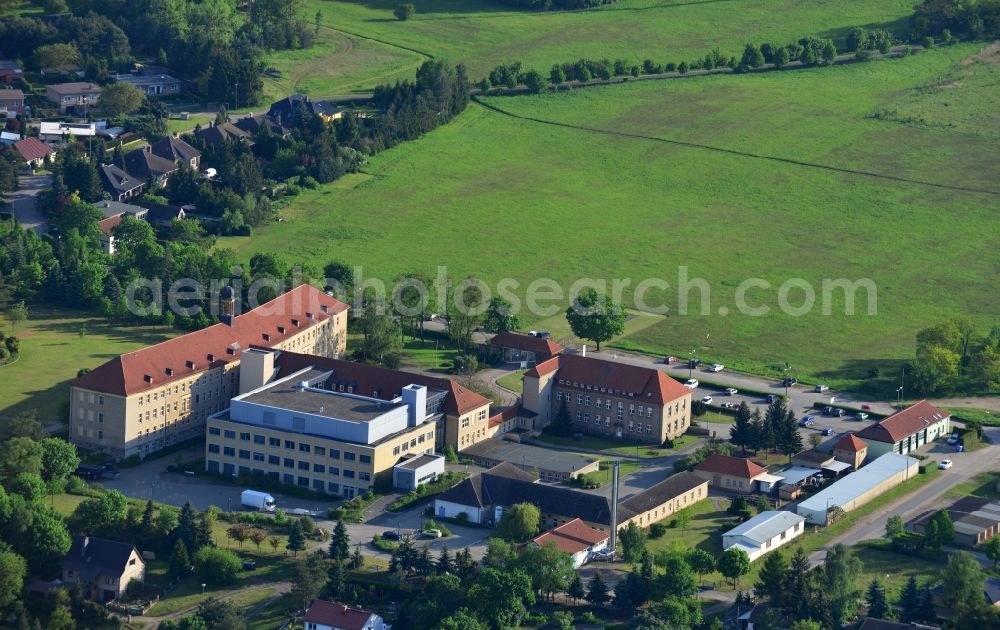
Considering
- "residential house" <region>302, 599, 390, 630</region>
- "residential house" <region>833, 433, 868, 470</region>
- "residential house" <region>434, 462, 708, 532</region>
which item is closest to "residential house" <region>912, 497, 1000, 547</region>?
"residential house" <region>833, 433, 868, 470</region>

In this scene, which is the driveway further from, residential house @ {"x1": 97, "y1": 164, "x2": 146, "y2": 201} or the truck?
the truck

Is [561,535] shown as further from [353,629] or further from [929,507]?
[929,507]

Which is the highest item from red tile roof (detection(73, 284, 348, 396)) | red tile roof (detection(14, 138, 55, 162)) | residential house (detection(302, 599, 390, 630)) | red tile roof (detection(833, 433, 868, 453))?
red tile roof (detection(14, 138, 55, 162))

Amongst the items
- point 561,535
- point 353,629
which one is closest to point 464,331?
point 561,535

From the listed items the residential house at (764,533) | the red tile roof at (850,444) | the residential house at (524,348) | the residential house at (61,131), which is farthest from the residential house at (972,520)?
the residential house at (61,131)

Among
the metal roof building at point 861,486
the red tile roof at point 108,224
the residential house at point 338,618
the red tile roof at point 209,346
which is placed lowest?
the residential house at point 338,618

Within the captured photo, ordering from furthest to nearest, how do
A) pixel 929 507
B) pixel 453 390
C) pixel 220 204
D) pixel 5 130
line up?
pixel 5 130, pixel 220 204, pixel 453 390, pixel 929 507

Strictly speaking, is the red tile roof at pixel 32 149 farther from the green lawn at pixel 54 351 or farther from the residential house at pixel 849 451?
the residential house at pixel 849 451
